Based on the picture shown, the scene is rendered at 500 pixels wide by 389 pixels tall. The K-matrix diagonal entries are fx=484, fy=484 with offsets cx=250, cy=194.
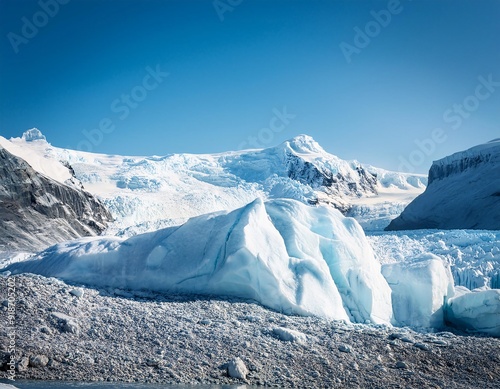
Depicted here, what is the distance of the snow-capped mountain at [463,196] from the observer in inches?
1336

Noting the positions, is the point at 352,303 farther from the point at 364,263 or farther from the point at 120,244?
the point at 120,244

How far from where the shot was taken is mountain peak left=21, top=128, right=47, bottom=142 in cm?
5219

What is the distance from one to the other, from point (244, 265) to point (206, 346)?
249cm

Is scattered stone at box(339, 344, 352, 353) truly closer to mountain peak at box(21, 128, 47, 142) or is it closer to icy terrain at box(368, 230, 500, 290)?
icy terrain at box(368, 230, 500, 290)

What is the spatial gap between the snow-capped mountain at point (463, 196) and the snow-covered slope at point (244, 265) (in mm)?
24016

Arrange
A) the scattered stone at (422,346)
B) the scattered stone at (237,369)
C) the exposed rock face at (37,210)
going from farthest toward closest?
the exposed rock face at (37,210) < the scattered stone at (422,346) < the scattered stone at (237,369)

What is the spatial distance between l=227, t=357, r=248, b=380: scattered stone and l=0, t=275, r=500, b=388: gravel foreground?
0.02 meters

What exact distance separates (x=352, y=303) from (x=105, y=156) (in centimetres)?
6728

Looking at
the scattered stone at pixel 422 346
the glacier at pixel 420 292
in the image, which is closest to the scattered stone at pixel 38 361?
the scattered stone at pixel 422 346

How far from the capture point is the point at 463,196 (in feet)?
121

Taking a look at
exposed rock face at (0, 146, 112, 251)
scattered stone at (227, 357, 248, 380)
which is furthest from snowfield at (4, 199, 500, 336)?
exposed rock face at (0, 146, 112, 251)

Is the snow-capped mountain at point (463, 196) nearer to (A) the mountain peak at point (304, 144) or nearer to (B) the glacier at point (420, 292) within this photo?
(B) the glacier at point (420, 292)

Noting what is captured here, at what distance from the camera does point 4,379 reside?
646cm

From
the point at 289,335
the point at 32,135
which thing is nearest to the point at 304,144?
the point at 32,135
